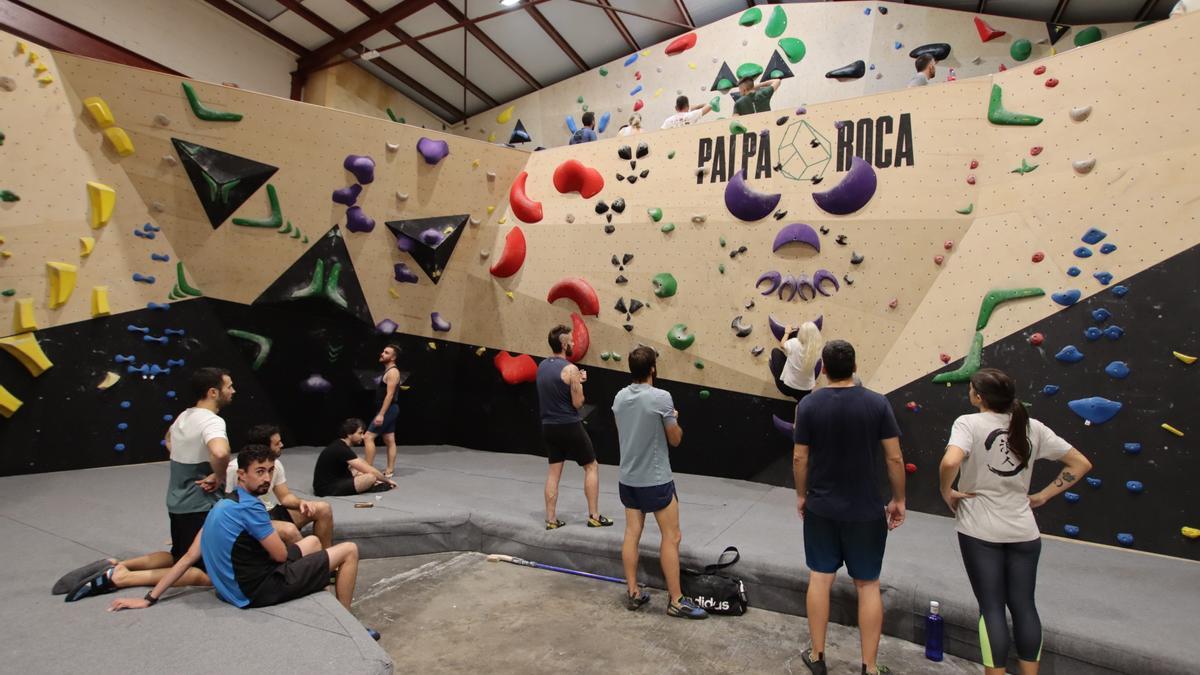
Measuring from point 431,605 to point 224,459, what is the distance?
1325 mm

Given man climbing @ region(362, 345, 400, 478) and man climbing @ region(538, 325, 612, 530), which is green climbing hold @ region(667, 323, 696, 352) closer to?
man climbing @ region(538, 325, 612, 530)

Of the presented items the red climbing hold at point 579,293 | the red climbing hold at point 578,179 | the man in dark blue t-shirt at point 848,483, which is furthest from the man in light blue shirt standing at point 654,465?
the red climbing hold at point 578,179

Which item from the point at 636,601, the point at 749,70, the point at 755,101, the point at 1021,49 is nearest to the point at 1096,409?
the point at 636,601

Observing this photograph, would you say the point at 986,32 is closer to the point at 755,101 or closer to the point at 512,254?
the point at 755,101

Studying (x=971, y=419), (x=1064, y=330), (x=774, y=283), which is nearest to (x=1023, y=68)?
(x=1064, y=330)

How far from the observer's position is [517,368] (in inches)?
273

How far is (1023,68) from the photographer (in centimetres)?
468

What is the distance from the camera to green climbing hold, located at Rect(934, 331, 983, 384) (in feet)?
15.0

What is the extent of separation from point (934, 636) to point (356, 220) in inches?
240

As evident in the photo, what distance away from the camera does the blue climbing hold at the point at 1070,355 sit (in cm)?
425

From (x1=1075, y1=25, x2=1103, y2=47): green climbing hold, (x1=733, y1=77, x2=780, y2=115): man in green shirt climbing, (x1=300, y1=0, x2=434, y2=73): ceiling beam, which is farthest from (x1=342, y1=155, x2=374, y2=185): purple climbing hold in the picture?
(x1=1075, y1=25, x2=1103, y2=47): green climbing hold

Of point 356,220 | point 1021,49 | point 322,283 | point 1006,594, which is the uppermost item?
point 1021,49

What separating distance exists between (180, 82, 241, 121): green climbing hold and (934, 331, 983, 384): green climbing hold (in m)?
6.68

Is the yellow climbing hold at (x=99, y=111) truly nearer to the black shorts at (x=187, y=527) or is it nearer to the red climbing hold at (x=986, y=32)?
the black shorts at (x=187, y=527)
